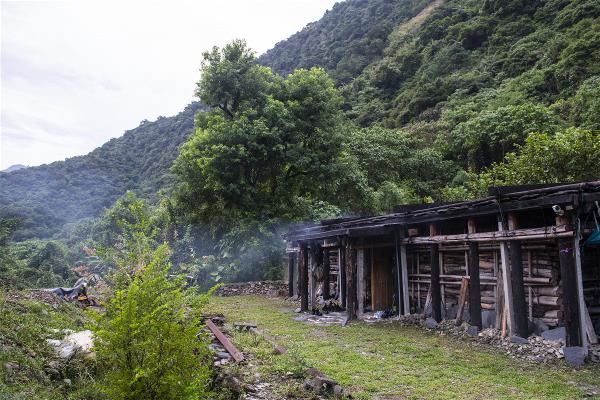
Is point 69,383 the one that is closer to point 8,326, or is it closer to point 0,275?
point 8,326

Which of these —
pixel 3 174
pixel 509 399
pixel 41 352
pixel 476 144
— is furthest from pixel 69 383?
pixel 3 174

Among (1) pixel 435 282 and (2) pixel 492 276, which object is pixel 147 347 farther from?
(1) pixel 435 282

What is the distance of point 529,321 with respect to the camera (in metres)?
9.49

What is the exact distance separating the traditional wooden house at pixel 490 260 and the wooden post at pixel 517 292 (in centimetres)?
2

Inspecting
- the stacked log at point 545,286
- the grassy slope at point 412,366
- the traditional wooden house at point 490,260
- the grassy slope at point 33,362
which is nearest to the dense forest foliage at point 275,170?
the grassy slope at point 33,362

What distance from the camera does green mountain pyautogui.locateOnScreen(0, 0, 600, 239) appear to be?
Answer: 106ft

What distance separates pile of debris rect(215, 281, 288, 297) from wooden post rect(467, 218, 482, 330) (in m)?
13.4

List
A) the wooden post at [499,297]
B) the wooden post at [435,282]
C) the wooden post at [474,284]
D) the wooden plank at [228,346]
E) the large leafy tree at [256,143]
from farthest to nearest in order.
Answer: the large leafy tree at [256,143] → the wooden post at [435,282] → the wooden post at [474,284] → the wooden post at [499,297] → the wooden plank at [228,346]

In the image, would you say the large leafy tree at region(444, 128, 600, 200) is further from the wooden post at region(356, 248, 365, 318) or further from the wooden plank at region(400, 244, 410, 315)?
the wooden post at region(356, 248, 365, 318)

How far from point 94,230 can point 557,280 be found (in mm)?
33555

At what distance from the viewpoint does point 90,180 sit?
186 feet

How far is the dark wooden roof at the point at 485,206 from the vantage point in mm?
7809

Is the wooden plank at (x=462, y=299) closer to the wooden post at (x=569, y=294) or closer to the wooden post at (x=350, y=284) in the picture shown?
the wooden post at (x=350, y=284)

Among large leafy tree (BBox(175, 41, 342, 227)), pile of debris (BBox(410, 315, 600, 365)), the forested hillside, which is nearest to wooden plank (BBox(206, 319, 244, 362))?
pile of debris (BBox(410, 315, 600, 365))
